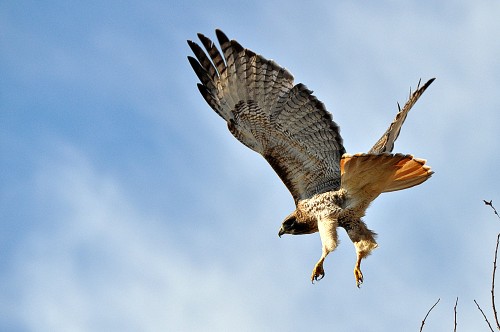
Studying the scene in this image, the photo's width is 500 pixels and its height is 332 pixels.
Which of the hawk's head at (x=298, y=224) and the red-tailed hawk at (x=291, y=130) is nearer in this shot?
the red-tailed hawk at (x=291, y=130)

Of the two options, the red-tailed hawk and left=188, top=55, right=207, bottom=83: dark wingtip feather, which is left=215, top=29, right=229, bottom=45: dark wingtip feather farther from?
left=188, top=55, right=207, bottom=83: dark wingtip feather

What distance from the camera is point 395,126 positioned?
809 centimetres

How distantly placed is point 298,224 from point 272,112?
1.24 meters

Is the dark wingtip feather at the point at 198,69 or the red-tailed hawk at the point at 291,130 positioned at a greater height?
the dark wingtip feather at the point at 198,69

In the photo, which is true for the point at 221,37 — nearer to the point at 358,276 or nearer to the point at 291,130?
the point at 291,130

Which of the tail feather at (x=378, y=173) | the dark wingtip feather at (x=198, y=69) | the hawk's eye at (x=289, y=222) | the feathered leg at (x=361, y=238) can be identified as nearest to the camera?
the tail feather at (x=378, y=173)

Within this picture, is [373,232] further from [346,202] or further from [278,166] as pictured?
[278,166]

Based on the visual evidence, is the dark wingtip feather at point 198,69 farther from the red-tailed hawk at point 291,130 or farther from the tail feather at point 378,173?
the tail feather at point 378,173

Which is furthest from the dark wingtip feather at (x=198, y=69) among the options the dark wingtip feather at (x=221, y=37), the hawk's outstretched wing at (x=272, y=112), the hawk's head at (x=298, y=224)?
the hawk's head at (x=298, y=224)

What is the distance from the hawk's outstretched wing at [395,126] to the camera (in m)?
8.05

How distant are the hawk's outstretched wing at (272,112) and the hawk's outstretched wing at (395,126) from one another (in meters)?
0.61

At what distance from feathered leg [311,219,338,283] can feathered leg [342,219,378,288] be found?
0.69ft

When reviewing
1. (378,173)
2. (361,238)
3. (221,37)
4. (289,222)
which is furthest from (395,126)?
(221,37)

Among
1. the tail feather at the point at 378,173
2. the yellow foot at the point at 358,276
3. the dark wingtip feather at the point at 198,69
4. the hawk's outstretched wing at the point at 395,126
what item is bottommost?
the yellow foot at the point at 358,276
